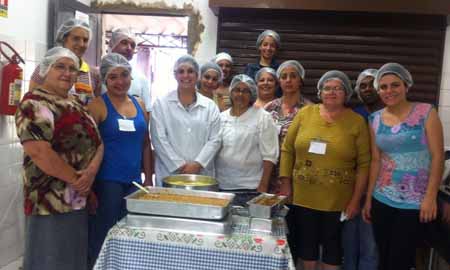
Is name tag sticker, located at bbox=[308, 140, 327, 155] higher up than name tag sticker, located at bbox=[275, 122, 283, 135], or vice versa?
name tag sticker, located at bbox=[275, 122, 283, 135]

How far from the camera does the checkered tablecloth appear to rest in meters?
1.66

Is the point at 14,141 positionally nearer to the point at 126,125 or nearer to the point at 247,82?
the point at 126,125

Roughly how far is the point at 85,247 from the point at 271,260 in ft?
3.41

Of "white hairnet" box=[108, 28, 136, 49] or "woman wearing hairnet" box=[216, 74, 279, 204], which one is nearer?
"woman wearing hairnet" box=[216, 74, 279, 204]

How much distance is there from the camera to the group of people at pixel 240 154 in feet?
6.65

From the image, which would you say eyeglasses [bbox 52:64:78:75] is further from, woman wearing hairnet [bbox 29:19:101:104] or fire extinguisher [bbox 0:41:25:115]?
fire extinguisher [bbox 0:41:25:115]

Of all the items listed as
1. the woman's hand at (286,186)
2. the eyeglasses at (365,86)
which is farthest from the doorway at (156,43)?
the woman's hand at (286,186)

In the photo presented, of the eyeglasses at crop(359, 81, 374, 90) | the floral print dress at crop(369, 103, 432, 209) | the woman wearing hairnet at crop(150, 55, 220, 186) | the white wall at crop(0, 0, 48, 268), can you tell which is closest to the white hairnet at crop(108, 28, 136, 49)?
the white wall at crop(0, 0, 48, 268)

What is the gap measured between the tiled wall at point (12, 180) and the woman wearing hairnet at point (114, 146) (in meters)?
0.85

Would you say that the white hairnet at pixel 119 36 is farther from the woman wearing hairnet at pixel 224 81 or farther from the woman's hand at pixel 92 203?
the woman's hand at pixel 92 203

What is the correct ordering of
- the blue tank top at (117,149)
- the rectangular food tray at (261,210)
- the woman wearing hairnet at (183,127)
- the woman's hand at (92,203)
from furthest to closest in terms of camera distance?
Result: the woman wearing hairnet at (183,127) → the blue tank top at (117,149) → the woman's hand at (92,203) → the rectangular food tray at (261,210)

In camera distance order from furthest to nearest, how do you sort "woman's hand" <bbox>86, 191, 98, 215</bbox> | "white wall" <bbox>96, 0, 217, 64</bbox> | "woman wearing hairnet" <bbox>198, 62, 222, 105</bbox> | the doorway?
the doorway < "white wall" <bbox>96, 0, 217, 64</bbox> < "woman wearing hairnet" <bbox>198, 62, 222, 105</bbox> < "woman's hand" <bbox>86, 191, 98, 215</bbox>

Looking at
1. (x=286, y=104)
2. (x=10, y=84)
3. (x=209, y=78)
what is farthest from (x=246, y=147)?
(x=10, y=84)

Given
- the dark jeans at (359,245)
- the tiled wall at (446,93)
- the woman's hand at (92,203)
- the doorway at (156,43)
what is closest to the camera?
the woman's hand at (92,203)
